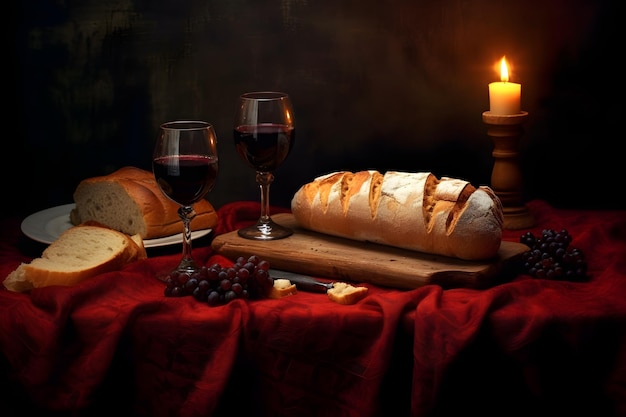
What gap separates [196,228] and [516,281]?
3.33ft

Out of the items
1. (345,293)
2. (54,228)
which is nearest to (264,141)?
(345,293)

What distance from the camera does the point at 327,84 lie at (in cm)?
347

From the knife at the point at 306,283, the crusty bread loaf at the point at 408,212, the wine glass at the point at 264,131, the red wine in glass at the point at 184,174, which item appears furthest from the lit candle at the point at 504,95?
the red wine in glass at the point at 184,174

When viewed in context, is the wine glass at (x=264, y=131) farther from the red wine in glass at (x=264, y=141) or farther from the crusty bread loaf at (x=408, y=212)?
the crusty bread loaf at (x=408, y=212)

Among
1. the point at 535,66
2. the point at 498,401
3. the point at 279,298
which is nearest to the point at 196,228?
the point at 279,298

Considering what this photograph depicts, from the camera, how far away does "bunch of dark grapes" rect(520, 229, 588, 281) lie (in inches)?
98.3

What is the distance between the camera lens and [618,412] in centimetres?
218

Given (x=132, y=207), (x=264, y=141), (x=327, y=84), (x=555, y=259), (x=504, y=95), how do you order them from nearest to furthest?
(x=555, y=259) → (x=264, y=141) → (x=132, y=207) → (x=504, y=95) → (x=327, y=84)

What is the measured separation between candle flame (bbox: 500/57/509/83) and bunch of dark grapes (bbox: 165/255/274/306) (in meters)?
1.12

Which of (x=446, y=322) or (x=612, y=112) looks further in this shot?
(x=612, y=112)

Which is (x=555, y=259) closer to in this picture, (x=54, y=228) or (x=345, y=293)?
(x=345, y=293)

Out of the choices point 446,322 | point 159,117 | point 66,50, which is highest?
point 66,50

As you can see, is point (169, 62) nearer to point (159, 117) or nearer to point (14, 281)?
point (159, 117)

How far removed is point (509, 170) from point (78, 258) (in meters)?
1.42
